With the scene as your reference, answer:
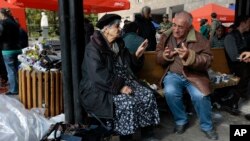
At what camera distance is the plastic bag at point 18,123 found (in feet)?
11.7

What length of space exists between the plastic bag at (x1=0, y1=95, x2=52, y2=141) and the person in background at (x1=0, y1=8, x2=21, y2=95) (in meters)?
2.96

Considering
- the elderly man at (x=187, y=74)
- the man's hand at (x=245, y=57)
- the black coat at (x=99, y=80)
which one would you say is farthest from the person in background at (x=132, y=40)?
the man's hand at (x=245, y=57)

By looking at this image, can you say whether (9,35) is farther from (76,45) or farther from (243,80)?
(243,80)

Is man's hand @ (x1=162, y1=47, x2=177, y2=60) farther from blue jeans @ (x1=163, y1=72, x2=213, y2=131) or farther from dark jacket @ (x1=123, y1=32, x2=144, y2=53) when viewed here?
dark jacket @ (x1=123, y1=32, x2=144, y2=53)

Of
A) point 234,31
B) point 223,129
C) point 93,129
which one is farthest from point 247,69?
point 93,129

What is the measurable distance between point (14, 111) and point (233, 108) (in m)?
3.68

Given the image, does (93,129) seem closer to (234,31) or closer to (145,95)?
(145,95)

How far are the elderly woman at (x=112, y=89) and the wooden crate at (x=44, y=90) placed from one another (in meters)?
0.70

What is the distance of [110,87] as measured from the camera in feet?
12.7

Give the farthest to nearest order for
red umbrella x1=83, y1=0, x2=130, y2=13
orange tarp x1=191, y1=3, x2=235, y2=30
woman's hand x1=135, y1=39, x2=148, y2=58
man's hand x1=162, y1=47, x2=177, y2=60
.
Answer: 1. orange tarp x1=191, y1=3, x2=235, y2=30
2. red umbrella x1=83, y1=0, x2=130, y2=13
3. man's hand x1=162, y1=47, x2=177, y2=60
4. woman's hand x1=135, y1=39, x2=148, y2=58

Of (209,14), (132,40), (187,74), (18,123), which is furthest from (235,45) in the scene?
(209,14)

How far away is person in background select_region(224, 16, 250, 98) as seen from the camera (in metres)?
5.66

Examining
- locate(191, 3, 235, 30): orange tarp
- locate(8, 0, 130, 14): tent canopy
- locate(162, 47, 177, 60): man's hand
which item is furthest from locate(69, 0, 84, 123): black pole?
locate(191, 3, 235, 30): orange tarp

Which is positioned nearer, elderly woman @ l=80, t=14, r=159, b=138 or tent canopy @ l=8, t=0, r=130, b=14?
elderly woman @ l=80, t=14, r=159, b=138
